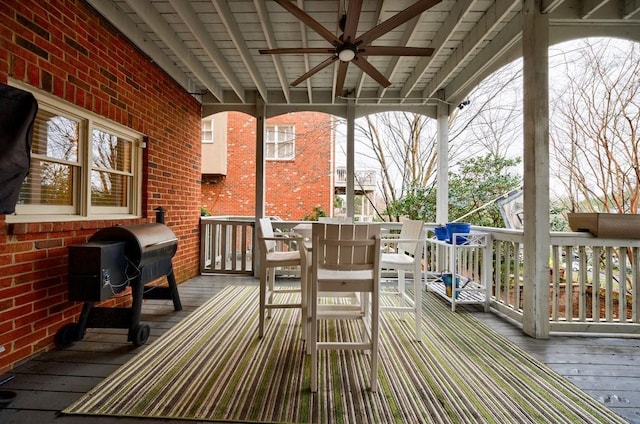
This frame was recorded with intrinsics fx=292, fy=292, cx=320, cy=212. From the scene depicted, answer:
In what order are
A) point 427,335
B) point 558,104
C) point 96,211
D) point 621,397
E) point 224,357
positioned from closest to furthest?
point 621,397 < point 224,357 < point 427,335 < point 96,211 < point 558,104

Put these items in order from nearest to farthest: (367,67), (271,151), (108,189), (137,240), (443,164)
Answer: (137,240) < (367,67) < (108,189) < (443,164) < (271,151)

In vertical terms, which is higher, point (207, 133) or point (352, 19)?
point (207, 133)

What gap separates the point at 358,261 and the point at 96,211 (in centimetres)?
274

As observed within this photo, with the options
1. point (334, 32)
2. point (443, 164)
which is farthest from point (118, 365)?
point (443, 164)

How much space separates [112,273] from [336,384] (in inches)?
76.1

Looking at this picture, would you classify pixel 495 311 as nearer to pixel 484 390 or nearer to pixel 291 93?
pixel 484 390

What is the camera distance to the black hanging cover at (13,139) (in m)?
1.75

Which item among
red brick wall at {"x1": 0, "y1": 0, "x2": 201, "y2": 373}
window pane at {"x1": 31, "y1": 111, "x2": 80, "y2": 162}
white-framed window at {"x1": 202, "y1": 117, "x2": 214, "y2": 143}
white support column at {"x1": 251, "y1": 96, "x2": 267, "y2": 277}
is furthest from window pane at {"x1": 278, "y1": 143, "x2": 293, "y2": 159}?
window pane at {"x1": 31, "y1": 111, "x2": 80, "y2": 162}

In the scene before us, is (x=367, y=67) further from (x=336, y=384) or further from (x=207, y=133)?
(x=207, y=133)

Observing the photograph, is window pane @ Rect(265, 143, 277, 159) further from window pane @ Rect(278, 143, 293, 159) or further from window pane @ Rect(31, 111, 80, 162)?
window pane @ Rect(31, 111, 80, 162)

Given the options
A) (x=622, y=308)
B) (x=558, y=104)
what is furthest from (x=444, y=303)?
(x=558, y=104)

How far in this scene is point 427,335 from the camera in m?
2.74

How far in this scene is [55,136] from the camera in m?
2.46

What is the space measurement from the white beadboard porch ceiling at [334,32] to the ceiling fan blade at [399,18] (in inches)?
14.8
